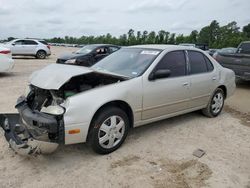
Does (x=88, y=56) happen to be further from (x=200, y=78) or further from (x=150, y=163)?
(x=150, y=163)

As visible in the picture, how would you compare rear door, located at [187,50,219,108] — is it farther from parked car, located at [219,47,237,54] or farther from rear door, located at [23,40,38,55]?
rear door, located at [23,40,38,55]

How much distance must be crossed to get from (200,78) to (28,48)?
17.5 meters

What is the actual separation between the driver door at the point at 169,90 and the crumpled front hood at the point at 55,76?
42.6 inches

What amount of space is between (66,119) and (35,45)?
18442 millimetres

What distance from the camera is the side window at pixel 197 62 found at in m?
5.12

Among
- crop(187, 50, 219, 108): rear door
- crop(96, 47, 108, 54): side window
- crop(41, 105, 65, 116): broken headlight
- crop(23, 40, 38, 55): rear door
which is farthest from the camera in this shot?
crop(23, 40, 38, 55): rear door

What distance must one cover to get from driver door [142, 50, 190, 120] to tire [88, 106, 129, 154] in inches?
19.6

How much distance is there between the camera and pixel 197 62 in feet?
17.4

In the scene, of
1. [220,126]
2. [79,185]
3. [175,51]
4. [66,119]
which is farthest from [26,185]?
[220,126]

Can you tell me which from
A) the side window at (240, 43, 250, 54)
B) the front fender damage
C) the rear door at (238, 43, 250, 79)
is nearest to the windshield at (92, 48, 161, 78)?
the front fender damage

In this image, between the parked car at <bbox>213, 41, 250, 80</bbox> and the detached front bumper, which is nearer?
the detached front bumper

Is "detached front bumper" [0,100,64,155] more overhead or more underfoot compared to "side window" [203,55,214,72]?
more underfoot

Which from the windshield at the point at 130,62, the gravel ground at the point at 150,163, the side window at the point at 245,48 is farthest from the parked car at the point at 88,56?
the gravel ground at the point at 150,163

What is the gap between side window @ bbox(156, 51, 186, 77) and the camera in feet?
14.9
